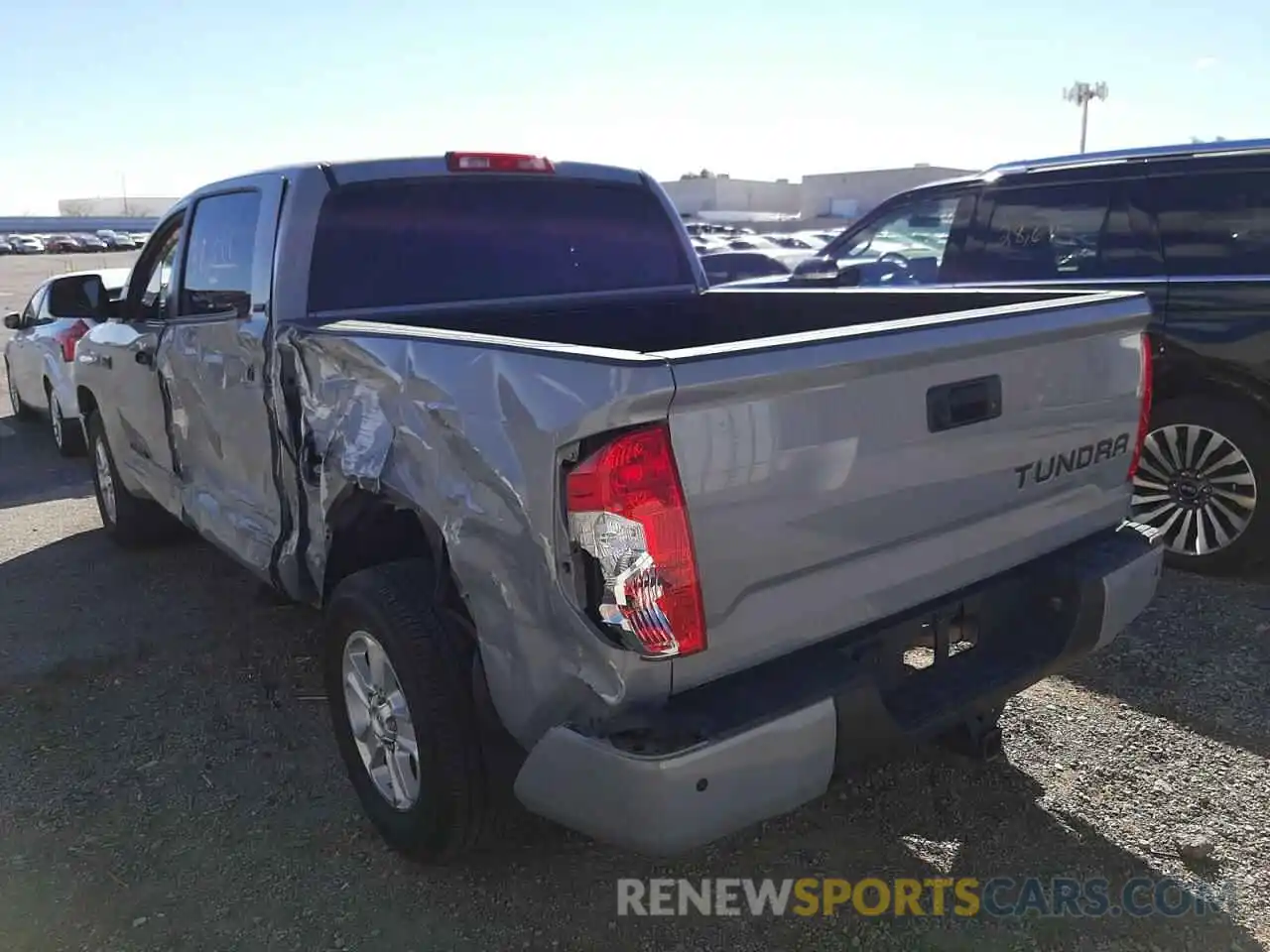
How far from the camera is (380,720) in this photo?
3076 mm

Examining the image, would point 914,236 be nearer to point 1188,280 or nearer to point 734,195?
point 1188,280

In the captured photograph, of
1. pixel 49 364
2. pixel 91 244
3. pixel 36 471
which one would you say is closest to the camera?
pixel 36 471

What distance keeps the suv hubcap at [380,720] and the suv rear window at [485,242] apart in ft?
4.08

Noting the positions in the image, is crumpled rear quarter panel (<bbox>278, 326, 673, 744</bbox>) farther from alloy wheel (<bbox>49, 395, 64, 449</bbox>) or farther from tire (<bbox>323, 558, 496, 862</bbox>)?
alloy wheel (<bbox>49, 395, 64, 449</bbox>)

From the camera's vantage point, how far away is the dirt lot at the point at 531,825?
279 centimetres

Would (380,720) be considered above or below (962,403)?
below

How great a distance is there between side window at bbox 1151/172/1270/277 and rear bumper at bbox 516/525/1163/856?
2992 millimetres

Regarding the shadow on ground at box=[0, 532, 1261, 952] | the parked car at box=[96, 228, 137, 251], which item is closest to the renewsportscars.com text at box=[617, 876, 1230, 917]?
the shadow on ground at box=[0, 532, 1261, 952]

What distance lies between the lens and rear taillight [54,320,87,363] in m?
8.72

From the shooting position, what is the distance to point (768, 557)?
7.51 ft

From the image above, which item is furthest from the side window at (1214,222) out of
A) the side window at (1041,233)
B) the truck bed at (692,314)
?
the truck bed at (692,314)

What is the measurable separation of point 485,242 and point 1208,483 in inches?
144

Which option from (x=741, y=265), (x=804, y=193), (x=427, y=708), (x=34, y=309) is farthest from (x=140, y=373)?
(x=804, y=193)

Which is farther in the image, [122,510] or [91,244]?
[91,244]
